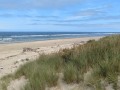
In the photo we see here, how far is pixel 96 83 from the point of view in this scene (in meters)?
5.97

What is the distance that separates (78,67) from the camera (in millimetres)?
6723

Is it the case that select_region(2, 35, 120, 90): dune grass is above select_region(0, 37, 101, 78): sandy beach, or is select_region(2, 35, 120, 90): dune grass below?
above

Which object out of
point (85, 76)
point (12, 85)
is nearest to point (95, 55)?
point (85, 76)

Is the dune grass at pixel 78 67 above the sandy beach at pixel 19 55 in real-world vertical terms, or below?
above

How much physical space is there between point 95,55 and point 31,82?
173cm

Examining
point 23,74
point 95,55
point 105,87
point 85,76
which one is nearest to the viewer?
point 105,87

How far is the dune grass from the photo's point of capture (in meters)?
6.09

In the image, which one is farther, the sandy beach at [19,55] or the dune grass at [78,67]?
the sandy beach at [19,55]

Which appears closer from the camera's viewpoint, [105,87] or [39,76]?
[105,87]

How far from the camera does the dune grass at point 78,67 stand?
6090mm

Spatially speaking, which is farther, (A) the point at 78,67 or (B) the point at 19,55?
(B) the point at 19,55

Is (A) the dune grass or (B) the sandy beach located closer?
(A) the dune grass

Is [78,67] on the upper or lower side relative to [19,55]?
upper

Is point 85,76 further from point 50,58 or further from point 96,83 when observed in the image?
point 50,58
